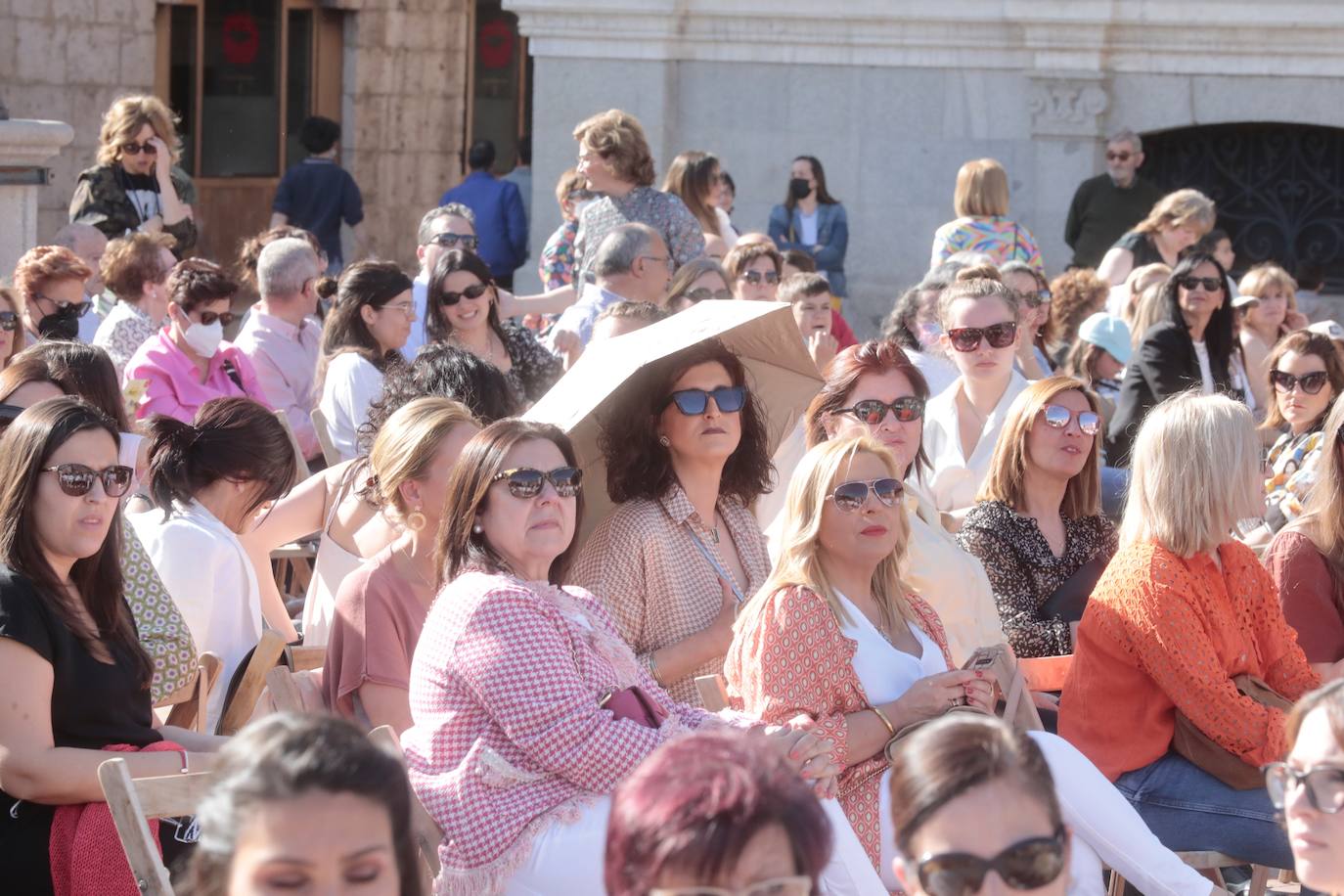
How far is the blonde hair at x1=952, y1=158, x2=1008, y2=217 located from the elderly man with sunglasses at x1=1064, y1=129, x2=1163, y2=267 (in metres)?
2.16

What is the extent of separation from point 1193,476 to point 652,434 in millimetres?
1388

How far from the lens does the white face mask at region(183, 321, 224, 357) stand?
782cm

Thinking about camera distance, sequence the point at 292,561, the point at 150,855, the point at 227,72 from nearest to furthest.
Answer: the point at 150,855 < the point at 292,561 < the point at 227,72

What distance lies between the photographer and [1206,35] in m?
13.4

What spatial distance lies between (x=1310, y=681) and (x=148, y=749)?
2.94 m

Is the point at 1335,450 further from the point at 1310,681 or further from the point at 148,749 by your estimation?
the point at 148,749

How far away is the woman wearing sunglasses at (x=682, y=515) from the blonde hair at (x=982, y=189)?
18.0ft

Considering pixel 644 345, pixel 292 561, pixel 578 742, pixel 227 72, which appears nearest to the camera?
pixel 578 742

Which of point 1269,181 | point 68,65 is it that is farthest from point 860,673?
point 68,65

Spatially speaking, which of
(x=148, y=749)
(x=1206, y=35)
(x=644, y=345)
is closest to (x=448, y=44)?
(x=1206, y=35)

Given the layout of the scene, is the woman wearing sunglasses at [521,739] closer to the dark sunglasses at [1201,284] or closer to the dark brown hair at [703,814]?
the dark brown hair at [703,814]

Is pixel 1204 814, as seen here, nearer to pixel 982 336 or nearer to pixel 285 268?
pixel 982 336

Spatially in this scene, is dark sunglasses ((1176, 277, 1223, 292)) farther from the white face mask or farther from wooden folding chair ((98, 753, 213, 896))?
wooden folding chair ((98, 753, 213, 896))

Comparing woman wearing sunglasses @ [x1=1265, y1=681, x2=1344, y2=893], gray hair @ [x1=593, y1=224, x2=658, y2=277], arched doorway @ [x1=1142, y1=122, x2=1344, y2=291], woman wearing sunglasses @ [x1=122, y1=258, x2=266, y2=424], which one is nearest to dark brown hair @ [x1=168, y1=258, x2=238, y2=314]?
woman wearing sunglasses @ [x1=122, y1=258, x2=266, y2=424]
